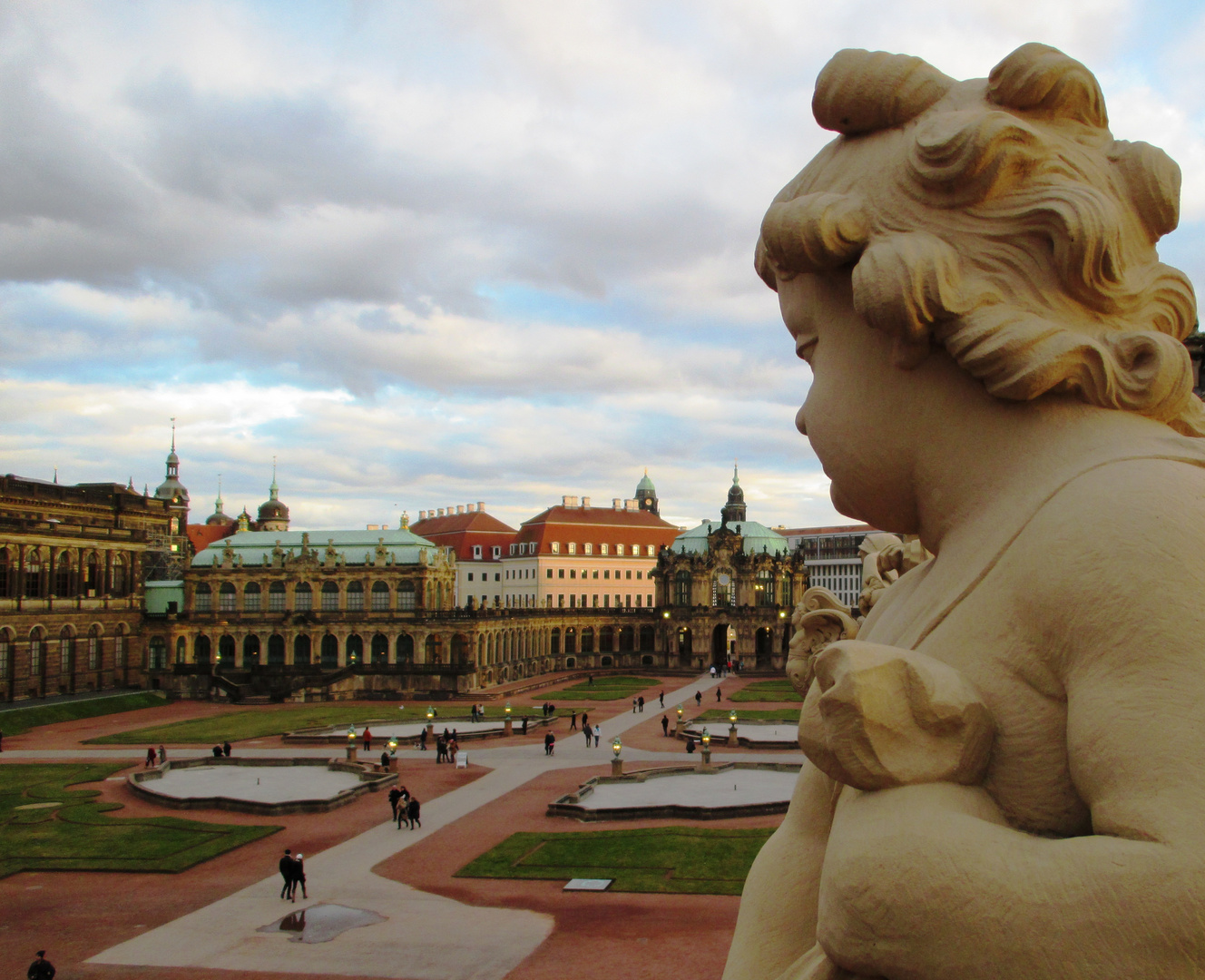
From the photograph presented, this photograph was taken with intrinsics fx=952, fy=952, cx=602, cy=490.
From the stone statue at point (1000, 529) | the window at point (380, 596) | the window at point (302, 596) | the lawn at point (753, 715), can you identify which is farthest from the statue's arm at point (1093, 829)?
the window at point (302, 596)

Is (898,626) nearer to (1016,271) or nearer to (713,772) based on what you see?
(1016,271)

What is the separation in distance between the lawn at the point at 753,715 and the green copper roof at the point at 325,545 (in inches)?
1431

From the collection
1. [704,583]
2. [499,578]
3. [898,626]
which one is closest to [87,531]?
[499,578]

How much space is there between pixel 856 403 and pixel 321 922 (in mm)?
21224

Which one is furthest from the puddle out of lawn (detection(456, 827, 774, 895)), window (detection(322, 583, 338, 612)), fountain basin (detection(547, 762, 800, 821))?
window (detection(322, 583, 338, 612))

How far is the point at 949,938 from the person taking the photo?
2084 millimetres

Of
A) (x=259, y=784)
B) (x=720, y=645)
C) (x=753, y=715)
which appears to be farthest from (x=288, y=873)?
(x=720, y=645)

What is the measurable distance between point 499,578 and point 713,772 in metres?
75.6

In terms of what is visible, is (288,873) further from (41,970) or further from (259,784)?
(259,784)

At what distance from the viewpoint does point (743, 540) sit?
9912 cm

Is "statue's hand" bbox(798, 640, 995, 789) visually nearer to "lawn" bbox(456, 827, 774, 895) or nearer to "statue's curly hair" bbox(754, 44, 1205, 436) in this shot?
"statue's curly hair" bbox(754, 44, 1205, 436)

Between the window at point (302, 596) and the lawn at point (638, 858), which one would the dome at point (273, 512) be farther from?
the lawn at point (638, 858)

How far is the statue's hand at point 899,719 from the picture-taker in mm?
2307

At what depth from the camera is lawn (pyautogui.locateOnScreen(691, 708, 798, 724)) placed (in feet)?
173
